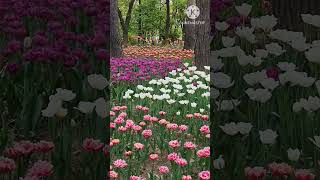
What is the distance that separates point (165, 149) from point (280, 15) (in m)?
2.30

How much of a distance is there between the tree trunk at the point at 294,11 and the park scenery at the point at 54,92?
1858 millimetres

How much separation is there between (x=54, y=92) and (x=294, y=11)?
2717mm

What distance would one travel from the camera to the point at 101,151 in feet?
9.66

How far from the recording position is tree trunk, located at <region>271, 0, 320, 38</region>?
18.2 feet

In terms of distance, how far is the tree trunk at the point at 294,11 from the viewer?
5.55 meters

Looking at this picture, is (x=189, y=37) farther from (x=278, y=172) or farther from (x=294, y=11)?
(x=278, y=172)

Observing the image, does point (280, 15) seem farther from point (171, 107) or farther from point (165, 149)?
point (165, 149)

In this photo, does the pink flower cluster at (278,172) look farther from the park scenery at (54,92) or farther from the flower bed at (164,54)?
the flower bed at (164,54)

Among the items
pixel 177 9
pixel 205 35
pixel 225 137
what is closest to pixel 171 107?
pixel 225 137

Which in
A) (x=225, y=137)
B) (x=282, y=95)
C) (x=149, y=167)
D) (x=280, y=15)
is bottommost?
(x=149, y=167)

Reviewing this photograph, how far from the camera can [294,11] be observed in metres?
5.61

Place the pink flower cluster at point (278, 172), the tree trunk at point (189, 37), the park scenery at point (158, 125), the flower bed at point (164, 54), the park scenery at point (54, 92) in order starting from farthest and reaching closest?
the tree trunk at point (189, 37)
the flower bed at point (164, 54)
the park scenery at point (158, 125)
the park scenery at point (54, 92)
the pink flower cluster at point (278, 172)

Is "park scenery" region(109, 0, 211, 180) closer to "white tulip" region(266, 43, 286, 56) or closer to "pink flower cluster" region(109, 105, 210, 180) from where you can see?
"pink flower cluster" region(109, 105, 210, 180)

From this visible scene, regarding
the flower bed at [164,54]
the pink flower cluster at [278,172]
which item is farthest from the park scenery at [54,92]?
the flower bed at [164,54]
